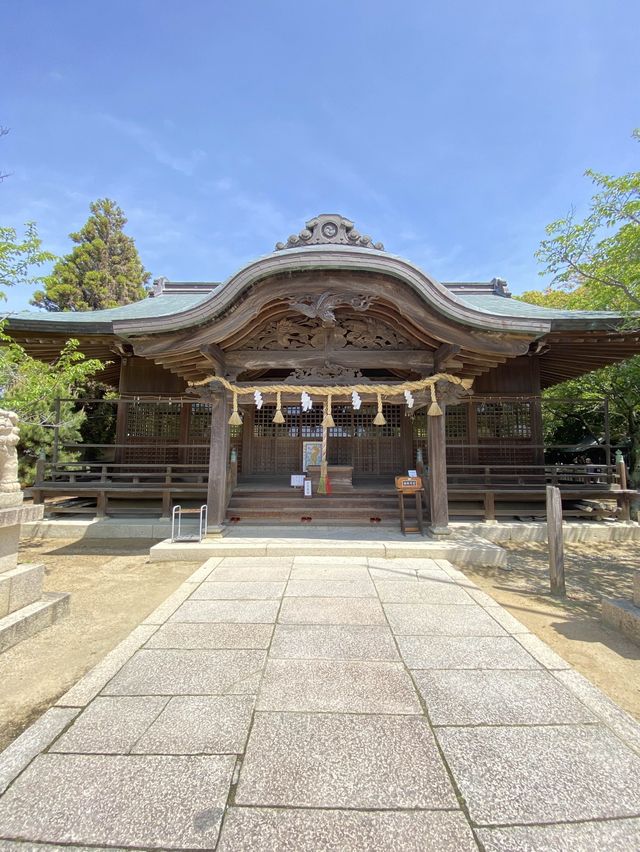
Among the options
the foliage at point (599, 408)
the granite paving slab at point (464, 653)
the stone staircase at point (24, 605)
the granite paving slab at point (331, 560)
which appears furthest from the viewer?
the foliage at point (599, 408)

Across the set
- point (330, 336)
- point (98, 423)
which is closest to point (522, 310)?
point (330, 336)

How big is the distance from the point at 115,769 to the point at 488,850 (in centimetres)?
190

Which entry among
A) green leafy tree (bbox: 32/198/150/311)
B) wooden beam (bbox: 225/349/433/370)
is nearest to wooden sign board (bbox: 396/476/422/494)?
wooden beam (bbox: 225/349/433/370)

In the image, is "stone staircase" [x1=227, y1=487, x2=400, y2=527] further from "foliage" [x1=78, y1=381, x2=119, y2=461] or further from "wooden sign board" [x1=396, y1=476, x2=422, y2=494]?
"foliage" [x1=78, y1=381, x2=119, y2=461]

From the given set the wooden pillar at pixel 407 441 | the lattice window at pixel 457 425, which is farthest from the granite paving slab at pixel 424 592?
the wooden pillar at pixel 407 441

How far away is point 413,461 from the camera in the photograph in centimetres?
1160

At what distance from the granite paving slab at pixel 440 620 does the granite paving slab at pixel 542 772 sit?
1.42 metres

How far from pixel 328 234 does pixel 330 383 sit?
274 cm

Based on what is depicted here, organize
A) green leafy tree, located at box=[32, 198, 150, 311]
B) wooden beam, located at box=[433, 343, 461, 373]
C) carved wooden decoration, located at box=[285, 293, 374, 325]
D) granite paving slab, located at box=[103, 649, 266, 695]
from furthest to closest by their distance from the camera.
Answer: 1. green leafy tree, located at box=[32, 198, 150, 311]
2. wooden beam, located at box=[433, 343, 461, 373]
3. carved wooden decoration, located at box=[285, 293, 374, 325]
4. granite paving slab, located at box=[103, 649, 266, 695]

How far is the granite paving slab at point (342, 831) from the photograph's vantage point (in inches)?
64.3

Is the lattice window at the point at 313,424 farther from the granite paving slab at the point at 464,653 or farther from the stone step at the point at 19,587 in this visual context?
the granite paving slab at the point at 464,653

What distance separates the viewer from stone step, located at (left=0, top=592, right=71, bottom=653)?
3.63m

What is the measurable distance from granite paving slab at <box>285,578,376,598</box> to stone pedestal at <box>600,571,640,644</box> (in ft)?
8.93

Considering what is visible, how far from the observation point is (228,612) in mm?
4355
